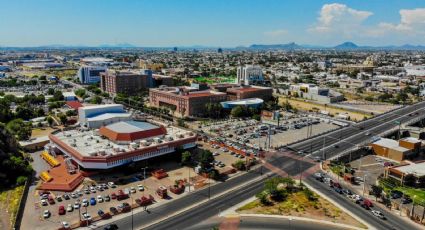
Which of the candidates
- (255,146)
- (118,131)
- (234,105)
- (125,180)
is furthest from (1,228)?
(234,105)

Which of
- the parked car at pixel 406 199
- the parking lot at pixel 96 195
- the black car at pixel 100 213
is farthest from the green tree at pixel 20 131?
the parked car at pixel 406 199

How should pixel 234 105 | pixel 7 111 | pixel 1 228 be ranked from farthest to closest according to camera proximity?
pixel 234 105 → pixel 7 111 → pixel 1 228

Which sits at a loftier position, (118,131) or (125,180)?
(118,131)

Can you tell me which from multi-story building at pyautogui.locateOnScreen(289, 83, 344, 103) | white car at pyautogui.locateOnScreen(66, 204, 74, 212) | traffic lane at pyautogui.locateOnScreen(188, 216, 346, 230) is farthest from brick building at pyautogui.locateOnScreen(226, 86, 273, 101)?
white car at pyautogui.locateOnScreen(66, 204, 74, 212)

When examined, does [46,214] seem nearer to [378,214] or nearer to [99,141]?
[99,141]

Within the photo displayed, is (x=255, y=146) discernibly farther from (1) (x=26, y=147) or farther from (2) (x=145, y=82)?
(2) (x=145, y=82)

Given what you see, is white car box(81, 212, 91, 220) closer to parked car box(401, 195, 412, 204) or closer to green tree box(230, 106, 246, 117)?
parked car box(401, 195, 412, 204)

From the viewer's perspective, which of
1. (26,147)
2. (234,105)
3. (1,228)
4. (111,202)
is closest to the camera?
(1,228)
